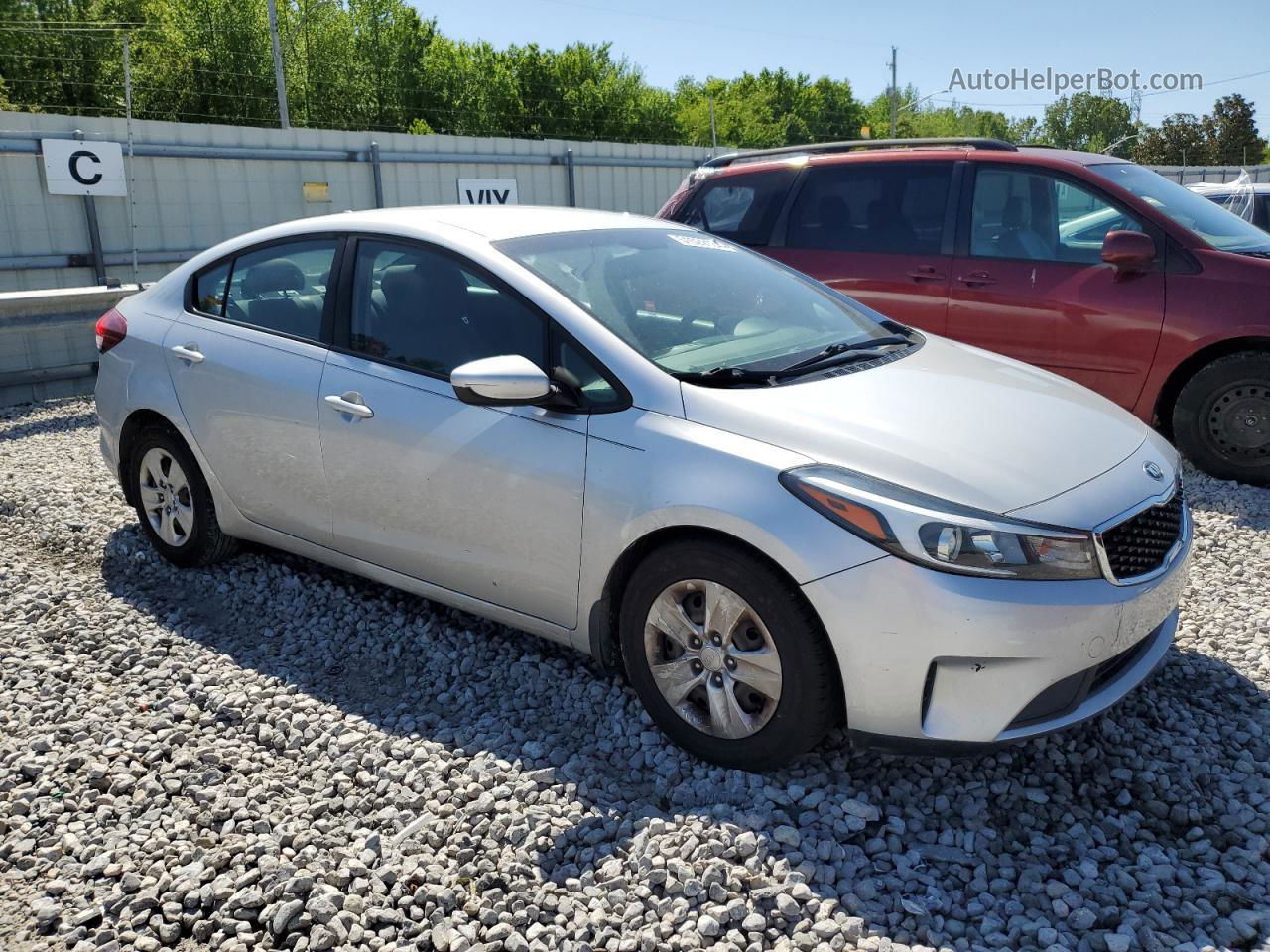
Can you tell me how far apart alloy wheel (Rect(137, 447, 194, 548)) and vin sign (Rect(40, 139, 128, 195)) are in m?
8.27

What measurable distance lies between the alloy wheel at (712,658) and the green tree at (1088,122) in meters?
129

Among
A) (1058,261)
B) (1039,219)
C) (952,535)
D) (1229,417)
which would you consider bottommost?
(1229,417)

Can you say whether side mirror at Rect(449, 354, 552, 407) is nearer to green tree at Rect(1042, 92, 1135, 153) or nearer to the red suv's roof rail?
the red suv's roof rail

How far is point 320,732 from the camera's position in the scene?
3623 mm

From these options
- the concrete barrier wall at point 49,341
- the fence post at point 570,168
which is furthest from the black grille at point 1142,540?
the fence post at point 570,168

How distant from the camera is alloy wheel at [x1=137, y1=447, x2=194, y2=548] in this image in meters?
4.89

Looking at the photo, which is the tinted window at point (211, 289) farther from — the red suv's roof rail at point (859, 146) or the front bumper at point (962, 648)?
the red suv's roof rail at point (859, 146)

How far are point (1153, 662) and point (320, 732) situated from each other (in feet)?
8.70

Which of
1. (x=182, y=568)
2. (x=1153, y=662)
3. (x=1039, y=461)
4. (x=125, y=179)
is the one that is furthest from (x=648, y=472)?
(x=125, y=179)

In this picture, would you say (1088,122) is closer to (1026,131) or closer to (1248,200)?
(1026,131)

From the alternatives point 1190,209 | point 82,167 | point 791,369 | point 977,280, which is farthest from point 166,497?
point 82,167

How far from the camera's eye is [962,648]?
2.83 meters

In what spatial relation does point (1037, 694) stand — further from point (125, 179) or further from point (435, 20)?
point (435, 20)

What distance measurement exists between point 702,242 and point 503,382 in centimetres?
149
